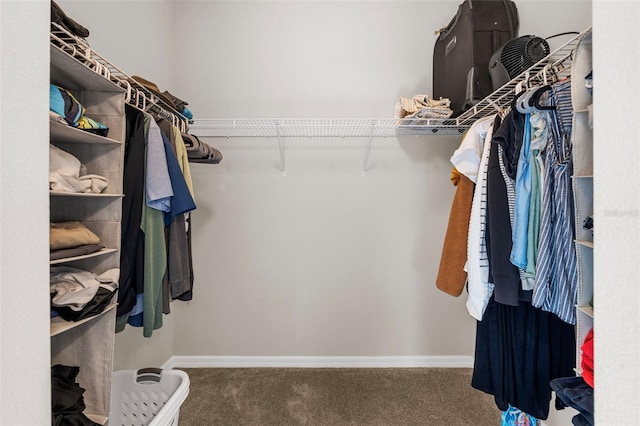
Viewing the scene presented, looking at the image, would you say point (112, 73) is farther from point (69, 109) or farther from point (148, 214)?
point (148, 214)

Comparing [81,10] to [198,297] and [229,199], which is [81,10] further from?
[198,297]

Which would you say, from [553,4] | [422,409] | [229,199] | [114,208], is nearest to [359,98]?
[229,199]

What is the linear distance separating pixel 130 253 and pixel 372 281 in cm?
153

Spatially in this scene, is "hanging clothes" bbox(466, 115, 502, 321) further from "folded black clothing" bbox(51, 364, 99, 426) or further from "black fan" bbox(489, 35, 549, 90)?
"folded black clothing" bbox(51, 364, 99, 426)

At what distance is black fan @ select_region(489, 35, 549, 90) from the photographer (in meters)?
1.26

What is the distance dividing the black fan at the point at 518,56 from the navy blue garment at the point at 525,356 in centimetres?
99

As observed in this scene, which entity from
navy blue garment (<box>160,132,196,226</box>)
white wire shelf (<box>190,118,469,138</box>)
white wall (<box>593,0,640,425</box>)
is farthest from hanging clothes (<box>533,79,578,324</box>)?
navy blue garment (<box>160,132,196,226</box>)

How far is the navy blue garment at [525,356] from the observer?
3.80 feet

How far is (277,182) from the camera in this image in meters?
2.12

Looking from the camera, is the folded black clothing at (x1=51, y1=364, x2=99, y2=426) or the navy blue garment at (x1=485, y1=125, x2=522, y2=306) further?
the navy blue garment at (x1=485, y1=125, x2=522, y2=306)

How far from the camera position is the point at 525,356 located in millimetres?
1199

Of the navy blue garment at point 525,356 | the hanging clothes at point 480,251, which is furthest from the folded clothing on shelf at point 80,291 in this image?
the navy blue garment at point 525,356

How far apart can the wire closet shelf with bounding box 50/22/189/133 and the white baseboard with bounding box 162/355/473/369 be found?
62.6 inches
